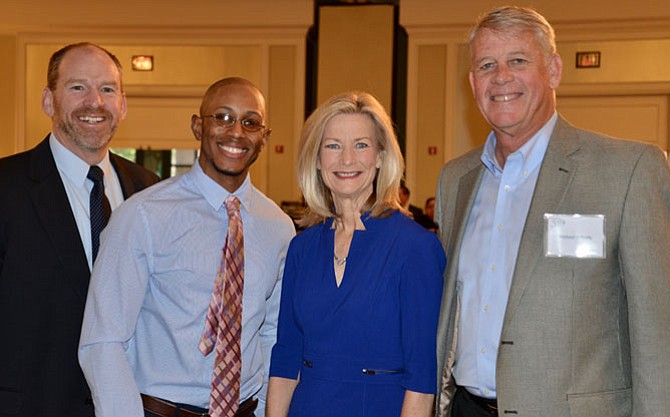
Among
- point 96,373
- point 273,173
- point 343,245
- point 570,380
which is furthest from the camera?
point 273,173

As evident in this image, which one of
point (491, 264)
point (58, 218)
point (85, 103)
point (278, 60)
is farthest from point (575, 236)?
point (278, 60)

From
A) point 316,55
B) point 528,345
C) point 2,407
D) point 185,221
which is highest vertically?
point 316,55

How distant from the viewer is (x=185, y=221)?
2414 mm

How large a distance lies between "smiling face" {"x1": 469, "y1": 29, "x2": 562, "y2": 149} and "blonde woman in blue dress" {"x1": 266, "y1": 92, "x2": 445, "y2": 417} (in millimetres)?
332

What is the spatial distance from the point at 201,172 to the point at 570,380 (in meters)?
1.31

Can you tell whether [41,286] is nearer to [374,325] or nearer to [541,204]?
[374,325]

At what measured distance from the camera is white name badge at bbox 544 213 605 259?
2074 millimetres

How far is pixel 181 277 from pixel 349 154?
649mm

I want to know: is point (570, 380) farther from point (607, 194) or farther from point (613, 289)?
point (607, 194)

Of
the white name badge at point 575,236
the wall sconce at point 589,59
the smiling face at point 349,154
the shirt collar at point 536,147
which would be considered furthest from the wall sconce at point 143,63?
the white name badge at point 575,236

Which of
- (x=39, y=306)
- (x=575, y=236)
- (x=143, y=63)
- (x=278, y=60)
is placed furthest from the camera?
(x=143, y=63)

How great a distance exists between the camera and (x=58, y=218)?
98.3 inches

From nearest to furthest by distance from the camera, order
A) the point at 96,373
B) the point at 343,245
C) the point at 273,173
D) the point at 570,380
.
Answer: the point at 570,380, the point at 96,373, the point at 343,245, the point at 273,173

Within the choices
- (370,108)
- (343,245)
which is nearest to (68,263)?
(343,245)
